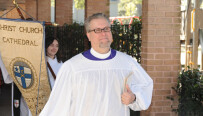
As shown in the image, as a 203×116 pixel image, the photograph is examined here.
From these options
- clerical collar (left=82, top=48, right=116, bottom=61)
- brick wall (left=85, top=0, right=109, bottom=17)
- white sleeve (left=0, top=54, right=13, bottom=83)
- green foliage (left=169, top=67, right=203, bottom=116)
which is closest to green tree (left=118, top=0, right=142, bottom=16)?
brick wall (left=85, top=0, right=109, bottom=17)

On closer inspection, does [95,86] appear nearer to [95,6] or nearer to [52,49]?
[52,49]

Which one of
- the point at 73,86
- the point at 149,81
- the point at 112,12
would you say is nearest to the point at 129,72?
the point at 149,81

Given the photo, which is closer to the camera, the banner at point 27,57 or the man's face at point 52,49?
the banner at point 27,57

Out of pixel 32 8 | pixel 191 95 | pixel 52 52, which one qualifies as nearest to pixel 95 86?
pixel 52 52

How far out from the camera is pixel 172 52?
517cm

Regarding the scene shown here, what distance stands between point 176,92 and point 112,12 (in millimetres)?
27283

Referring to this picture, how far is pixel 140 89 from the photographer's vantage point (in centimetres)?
283

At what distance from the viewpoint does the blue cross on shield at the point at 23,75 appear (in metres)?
4.17

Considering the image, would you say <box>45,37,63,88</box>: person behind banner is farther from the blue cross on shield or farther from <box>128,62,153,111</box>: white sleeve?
<box>128,62,153,111</box>: white sleeve

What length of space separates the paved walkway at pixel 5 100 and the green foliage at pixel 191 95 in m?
2.50

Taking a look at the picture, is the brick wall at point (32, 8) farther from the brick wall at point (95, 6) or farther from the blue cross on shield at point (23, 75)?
the blue cross on shield at point (23, 75)

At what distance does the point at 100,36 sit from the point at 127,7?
95.6 feet

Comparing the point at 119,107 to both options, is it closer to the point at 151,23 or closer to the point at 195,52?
the point at 151,23

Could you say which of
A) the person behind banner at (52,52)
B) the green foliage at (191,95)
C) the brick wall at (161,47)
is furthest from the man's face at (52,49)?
the green foliage at (191,95)
